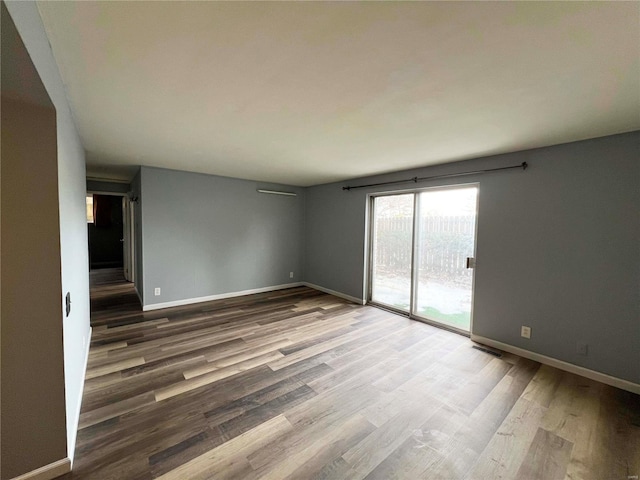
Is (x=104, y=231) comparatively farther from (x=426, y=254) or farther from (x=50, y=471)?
(x=426, y=254)

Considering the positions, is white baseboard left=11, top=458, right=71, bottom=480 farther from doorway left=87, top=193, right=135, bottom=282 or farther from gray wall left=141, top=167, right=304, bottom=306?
doorway left=87, top=193, right=135, bottom=282

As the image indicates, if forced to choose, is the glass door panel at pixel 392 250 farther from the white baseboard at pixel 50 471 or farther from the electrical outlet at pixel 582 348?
the white baseboard at pixel 50 471

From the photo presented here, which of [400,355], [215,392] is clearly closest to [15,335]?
[215,392]

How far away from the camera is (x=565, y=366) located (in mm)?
2590

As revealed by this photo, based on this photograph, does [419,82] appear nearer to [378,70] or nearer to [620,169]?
[378,70]

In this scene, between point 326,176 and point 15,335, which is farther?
Answer: point 326,176

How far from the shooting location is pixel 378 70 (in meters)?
1.44

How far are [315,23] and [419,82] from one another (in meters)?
0.77

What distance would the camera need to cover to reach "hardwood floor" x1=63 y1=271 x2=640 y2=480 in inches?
59.6

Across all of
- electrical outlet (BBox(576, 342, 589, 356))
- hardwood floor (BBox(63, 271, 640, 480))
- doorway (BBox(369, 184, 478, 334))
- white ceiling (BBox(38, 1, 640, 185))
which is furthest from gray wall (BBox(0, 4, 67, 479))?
electrical outlet (BBox(576, 342, 589, 356))

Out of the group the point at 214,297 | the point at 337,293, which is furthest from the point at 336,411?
the point at 214,297

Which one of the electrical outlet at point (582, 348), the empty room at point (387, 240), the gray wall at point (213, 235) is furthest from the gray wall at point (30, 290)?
the electrical outlet at point (582, 348)

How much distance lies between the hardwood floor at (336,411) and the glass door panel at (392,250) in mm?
1050

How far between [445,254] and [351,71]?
2957mm
